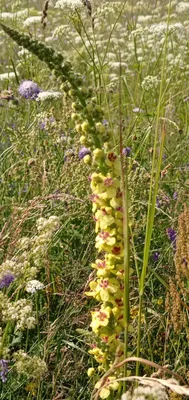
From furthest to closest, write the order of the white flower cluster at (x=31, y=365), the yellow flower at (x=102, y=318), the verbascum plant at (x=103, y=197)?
the white flower cluster at (x=31, y=365) → the yellow flower at (x=102, y=318) → the verbascum plant at (x=103, y=197)

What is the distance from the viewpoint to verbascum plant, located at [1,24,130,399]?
1193mm

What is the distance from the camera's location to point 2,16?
4.36 meters

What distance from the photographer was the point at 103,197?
129cm

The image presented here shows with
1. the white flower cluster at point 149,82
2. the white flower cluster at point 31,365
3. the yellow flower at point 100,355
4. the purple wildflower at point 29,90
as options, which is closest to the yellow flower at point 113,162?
the yellow flower at point 100,355

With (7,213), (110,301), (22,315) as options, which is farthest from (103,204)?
(7,213)

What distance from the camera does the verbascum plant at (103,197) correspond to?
119 cm

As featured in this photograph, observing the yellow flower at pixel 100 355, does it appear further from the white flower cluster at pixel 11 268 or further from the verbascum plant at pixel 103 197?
the white flower cluster at pixel 11 268

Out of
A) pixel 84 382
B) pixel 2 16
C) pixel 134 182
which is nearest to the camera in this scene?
pixel 84 382

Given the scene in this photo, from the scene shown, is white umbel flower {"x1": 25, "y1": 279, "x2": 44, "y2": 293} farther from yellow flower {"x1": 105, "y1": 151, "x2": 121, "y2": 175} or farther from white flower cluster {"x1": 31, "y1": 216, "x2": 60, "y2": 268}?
yellow flower {"x1": 105, "y1": 151, "x2": 121, "y2": 175}

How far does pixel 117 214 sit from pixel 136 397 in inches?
13.7

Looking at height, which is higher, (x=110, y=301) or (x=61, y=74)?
(x=61, y=74)

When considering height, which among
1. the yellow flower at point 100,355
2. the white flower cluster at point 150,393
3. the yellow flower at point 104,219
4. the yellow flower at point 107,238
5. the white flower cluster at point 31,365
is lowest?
the white flower cluster at point 31,365

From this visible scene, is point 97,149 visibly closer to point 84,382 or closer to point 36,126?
point 84,382

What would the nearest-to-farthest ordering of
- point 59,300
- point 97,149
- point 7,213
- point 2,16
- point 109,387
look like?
point 97,149 → point 109,387 → point 59,300 → point 7,213 → point 2,16
